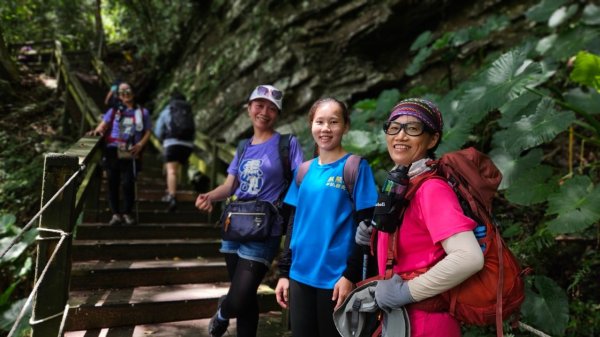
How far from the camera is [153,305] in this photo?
143 inches

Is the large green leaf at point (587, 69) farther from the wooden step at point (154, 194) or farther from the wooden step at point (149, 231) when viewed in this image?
the wooden step at point (154, 194)

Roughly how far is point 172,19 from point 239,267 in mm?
12009

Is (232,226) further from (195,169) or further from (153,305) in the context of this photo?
(195,169)

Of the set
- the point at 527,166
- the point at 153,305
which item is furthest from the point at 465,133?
the point at 153,305

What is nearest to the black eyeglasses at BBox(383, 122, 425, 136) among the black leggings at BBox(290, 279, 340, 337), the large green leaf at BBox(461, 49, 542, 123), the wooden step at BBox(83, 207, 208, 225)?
the black leggings at BBox(290, 279, 340, 337)

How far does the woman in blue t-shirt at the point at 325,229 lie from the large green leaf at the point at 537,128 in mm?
1968

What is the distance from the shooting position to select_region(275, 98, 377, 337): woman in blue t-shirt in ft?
6.86

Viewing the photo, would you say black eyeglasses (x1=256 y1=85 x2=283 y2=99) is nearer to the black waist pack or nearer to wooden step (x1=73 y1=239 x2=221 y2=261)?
the black waist pack

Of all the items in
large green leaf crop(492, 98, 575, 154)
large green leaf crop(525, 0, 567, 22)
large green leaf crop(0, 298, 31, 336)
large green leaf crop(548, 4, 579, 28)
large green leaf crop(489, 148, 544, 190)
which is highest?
large green leaf crop(525, 0, 567, 22)

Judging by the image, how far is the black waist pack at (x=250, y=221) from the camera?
103 inches

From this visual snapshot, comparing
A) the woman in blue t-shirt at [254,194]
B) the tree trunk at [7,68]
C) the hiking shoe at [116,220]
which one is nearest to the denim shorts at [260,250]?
the woman in blue t-shirt at [254,194]

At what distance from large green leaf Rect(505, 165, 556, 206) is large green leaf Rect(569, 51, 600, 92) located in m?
0.82

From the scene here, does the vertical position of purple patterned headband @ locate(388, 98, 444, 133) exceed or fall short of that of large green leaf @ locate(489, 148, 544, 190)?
it exceeds it

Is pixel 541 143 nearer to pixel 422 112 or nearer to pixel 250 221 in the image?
pixel 422 112
